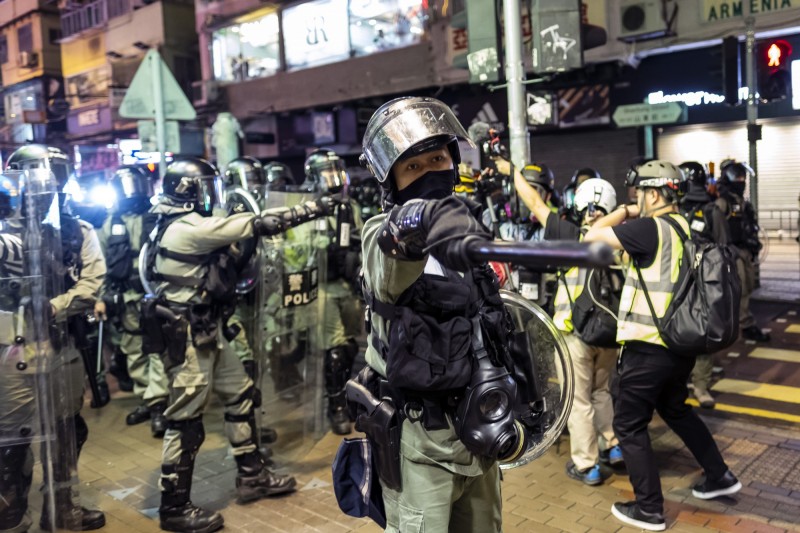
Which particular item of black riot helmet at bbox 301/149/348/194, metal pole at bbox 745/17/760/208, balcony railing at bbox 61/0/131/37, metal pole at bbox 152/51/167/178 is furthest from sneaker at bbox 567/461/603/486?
balcony railing at bbox 61/0/131/37

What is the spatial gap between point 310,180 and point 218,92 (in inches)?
701

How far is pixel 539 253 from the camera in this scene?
160 cm

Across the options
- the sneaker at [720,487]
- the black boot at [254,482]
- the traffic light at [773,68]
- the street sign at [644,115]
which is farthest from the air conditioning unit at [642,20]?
the black boot at [254,482]

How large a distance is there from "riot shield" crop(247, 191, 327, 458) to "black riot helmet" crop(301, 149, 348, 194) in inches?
24.5

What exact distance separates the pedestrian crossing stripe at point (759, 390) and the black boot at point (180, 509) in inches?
192

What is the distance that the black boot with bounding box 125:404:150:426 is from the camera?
688 centimetres

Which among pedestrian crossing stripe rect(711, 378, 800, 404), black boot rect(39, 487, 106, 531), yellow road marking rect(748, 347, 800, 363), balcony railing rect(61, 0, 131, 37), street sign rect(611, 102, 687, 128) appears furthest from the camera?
balcony railing rect(61, 0, 131, 37)

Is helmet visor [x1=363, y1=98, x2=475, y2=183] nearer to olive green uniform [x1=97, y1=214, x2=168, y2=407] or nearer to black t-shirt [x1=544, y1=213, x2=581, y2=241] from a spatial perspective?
black t-shirt [x1=544, y1=213, x2=581, y2=241]

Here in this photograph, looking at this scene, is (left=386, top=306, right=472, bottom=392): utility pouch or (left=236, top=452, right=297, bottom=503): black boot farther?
(left=236, top=452, right=297, bottom=503): black boot

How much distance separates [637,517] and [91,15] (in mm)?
30039

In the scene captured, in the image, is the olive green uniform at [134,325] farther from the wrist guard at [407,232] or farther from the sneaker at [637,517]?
the wrist guard at [407,232]

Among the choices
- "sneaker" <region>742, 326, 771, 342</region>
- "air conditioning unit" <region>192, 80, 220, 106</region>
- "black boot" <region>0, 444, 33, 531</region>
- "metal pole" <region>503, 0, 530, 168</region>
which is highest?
"air conditioning unit" <region>192, 80, 220, 106</region>

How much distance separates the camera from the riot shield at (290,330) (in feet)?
18.1

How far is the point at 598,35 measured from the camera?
5.99 metres
